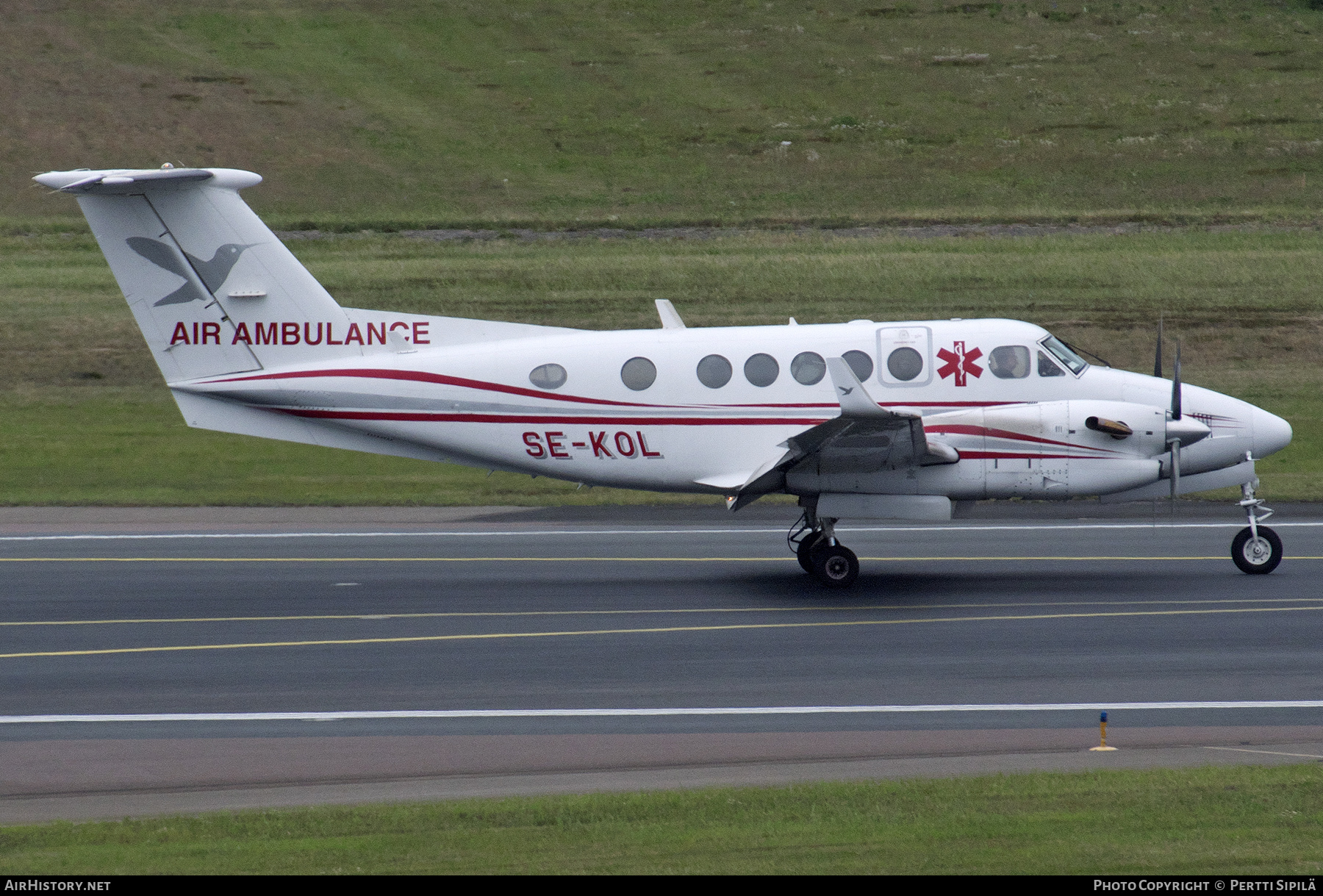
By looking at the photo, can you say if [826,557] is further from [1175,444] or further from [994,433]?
[1175,444]

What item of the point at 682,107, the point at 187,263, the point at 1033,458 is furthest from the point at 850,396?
the point at 682,107

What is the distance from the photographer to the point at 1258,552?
16547 mm

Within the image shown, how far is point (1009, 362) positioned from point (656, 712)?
691cm

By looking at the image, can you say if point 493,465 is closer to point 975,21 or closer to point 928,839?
point 928,839

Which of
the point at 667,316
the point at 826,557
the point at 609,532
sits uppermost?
the point at 667,316

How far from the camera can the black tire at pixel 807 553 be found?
16.4m

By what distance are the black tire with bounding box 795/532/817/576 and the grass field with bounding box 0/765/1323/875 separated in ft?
22.8

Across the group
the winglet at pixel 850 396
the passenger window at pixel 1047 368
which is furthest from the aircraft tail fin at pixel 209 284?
the passenger window at pixel 1047 368

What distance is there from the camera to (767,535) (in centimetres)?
1959

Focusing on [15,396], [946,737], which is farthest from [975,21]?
[946,737]

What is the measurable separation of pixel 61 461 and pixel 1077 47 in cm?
4716

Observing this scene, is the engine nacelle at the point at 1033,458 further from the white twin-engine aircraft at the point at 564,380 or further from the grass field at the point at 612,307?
the grass field at the point at 612,307

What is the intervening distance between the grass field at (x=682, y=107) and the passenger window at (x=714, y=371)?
27.5 meters

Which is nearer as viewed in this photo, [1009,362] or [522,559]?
[1009,362]
